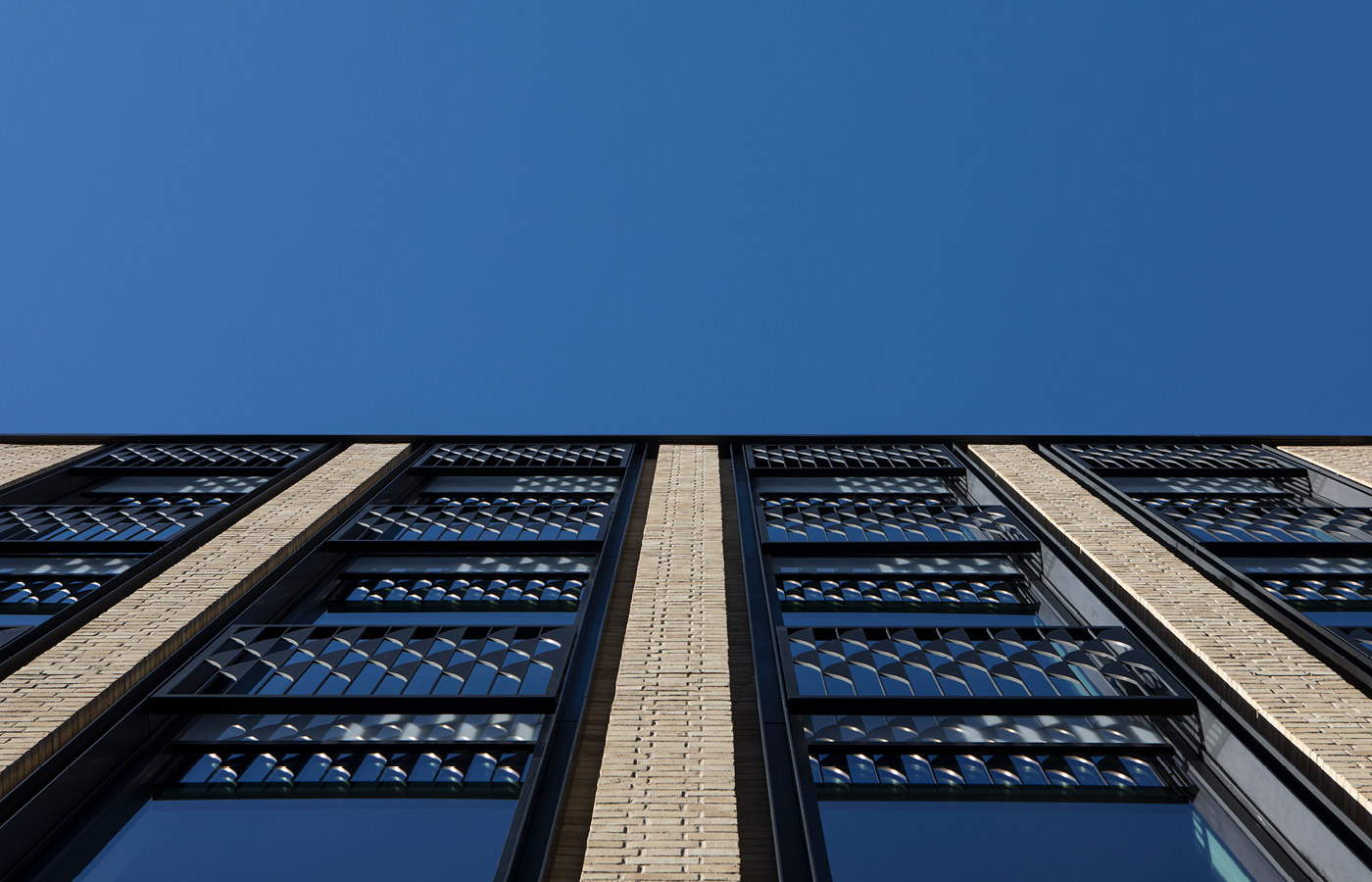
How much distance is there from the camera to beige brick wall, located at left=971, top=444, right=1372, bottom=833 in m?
5.74

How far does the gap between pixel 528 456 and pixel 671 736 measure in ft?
31.8

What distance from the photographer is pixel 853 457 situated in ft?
49.5

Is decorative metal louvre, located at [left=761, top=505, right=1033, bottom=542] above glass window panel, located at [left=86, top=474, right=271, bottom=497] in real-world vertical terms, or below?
below

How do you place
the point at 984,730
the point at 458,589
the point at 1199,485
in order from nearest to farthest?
the point at 984,730, the point at 458,589, the point at 1199,485

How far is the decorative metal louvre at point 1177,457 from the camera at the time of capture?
46.8 ft

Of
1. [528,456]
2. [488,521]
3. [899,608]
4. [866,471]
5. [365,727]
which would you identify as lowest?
[365,727]

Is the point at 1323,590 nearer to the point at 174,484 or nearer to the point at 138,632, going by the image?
the point at 138,632

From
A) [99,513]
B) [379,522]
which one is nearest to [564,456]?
[379,522]

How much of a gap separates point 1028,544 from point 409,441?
11.0 meters

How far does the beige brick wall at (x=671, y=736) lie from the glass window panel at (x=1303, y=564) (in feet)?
22.0

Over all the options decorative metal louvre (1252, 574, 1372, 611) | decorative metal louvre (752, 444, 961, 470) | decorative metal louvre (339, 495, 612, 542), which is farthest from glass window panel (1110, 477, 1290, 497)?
decorative metal louvre (339, 495, 612, 542)

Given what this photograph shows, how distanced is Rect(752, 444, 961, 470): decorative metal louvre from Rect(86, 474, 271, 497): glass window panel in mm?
8526

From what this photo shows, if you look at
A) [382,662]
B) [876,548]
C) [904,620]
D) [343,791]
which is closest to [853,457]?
[876,548]

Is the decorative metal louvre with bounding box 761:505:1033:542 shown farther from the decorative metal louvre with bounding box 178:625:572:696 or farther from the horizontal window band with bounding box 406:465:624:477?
the decorative metal louvre with bounding box 178:625:572:696
